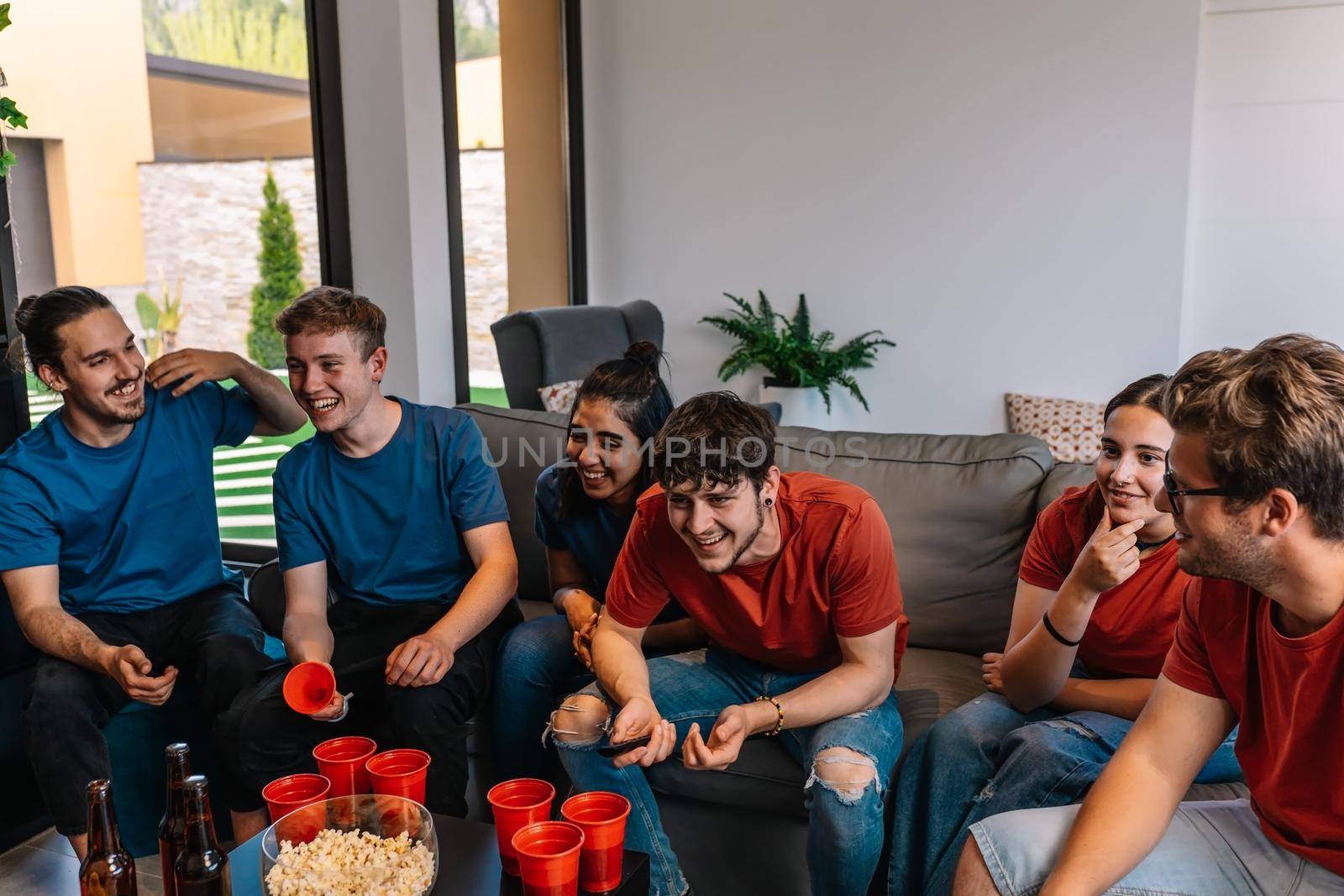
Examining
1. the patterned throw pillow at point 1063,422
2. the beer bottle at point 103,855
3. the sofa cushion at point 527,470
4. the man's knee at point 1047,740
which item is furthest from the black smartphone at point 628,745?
the patterned throw pillow at point 1063,422

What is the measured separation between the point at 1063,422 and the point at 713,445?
300 centimetres

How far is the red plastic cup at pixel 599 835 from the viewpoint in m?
1.36

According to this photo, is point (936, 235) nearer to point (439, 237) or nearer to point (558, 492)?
point (439, 237)

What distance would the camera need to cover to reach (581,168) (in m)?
4.98

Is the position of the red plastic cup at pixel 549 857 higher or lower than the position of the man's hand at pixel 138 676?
higher

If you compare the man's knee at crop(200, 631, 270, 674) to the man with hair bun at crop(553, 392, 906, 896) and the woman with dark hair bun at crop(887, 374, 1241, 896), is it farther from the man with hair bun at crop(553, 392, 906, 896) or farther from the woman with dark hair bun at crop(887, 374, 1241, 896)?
the woman with dark hair bun at crop(887, 374, 1241, 896)

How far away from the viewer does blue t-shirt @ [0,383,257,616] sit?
7.11ft

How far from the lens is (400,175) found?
343 cm

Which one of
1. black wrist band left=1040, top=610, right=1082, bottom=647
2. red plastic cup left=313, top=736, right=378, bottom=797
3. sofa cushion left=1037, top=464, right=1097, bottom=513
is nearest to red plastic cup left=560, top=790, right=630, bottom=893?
red plastic cup left=313, top=736, right=378, bottom=797

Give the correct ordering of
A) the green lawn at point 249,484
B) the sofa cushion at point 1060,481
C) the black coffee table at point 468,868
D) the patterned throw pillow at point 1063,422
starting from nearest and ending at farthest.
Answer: the black coffee table at point 468,868 → the sofa cushion at point 1060,481 → the green lawn at point 249,484 → the patterned throw pillow at point 1063,422

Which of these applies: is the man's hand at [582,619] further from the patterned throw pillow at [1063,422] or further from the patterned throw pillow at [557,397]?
the patterned throw pillow at [1063,422]

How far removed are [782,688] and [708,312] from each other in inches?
127

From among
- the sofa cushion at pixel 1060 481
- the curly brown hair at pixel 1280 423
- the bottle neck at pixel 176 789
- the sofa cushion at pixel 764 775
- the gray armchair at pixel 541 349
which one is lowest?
the sofa cushion at pixel 764 775

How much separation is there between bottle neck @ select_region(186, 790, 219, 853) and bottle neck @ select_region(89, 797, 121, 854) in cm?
10
